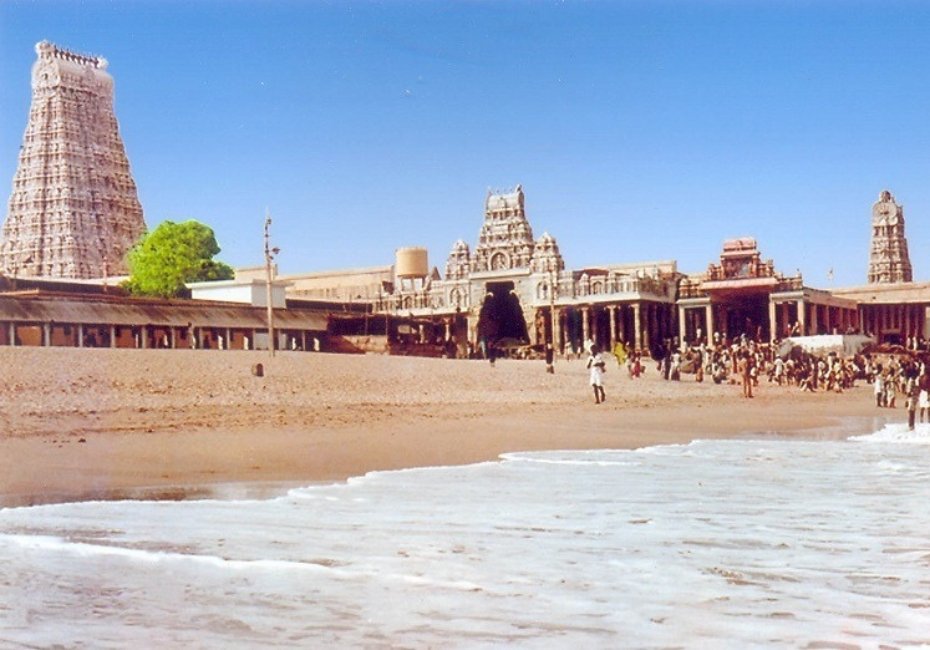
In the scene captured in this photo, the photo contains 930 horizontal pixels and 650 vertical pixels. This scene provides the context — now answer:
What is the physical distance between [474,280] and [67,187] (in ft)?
80.3

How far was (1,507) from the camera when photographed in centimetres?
907

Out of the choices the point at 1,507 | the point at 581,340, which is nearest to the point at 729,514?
the point at 1,507

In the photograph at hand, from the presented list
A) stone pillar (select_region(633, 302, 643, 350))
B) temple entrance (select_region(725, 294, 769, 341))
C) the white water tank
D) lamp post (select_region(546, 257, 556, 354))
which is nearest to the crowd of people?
stone pillar (select_region(633, 302, 643, 350))

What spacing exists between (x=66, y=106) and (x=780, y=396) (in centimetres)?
5243

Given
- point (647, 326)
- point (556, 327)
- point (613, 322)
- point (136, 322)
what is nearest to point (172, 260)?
point (136, 322)

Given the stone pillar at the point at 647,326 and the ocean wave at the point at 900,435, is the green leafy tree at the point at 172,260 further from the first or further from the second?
the ocean wave at the point at 900,435

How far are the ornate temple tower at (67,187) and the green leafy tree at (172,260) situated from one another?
6.63m

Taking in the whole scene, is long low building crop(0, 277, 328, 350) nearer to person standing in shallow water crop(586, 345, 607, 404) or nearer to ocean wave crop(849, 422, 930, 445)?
person standing in shallow water crop(586, 345, 607, 404)

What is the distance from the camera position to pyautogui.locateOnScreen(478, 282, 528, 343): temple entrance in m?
66.5

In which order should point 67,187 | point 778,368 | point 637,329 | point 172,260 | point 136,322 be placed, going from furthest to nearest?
point 67,187 < point 637,329 < point 172,260 < point 136,322 < point 778,368

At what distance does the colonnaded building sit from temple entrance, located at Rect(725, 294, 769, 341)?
8 cm

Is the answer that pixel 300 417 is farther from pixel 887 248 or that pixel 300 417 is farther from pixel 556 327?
pixel 887 248

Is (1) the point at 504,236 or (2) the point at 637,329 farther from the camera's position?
(1) the point at 504,236

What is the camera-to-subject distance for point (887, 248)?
3733 inches
